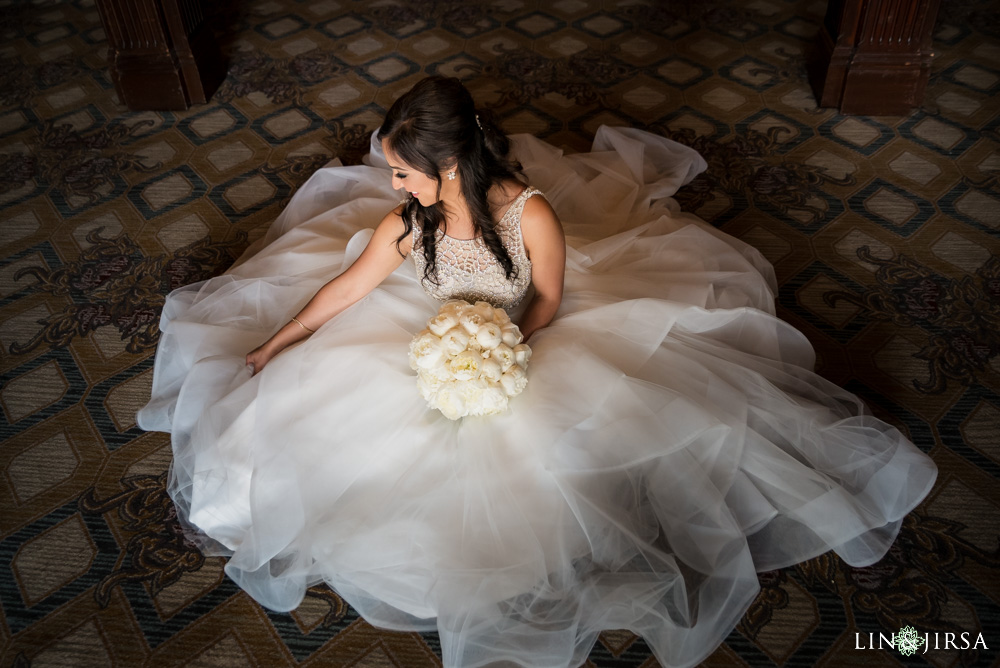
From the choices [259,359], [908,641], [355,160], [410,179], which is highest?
[410,179]

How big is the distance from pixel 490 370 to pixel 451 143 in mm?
502

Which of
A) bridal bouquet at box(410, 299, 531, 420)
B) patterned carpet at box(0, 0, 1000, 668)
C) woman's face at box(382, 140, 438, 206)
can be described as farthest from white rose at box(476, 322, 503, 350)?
patterned carpet at box(0, 0, 1000, 668)

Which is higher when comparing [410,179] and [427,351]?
[410,179]

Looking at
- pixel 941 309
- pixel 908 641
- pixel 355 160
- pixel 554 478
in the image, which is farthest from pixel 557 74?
pixel 908 641

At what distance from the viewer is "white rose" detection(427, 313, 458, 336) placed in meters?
1.67

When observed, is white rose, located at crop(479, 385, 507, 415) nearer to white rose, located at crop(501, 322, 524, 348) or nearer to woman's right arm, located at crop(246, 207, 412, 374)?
white rose, located at crop(501, 322, 524, 348)

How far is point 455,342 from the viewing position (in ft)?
5.36

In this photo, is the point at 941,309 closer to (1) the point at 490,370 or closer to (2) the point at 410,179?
(1) the point at 490,370

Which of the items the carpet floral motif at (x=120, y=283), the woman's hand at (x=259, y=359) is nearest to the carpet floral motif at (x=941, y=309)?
the woman's hand at (x=259, y=359)

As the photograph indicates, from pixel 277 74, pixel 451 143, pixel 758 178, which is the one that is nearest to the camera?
pixel 451 143

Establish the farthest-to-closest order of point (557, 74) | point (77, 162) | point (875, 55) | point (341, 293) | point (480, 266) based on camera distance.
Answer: point (557, 74), point (77, 162), point (875, 55), point (341, 293), point (480, 266)

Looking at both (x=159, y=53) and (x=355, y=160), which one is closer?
(x=355, y=160)

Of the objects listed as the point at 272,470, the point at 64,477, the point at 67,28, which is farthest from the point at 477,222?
the point at 67,28

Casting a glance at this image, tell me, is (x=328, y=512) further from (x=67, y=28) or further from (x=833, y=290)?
(x=67, y=28)
